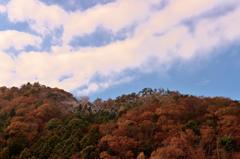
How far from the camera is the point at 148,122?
62125 mm

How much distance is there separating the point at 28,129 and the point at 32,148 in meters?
7.39

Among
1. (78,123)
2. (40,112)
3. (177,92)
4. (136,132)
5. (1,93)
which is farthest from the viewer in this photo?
(1,93)

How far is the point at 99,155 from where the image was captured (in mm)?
53469

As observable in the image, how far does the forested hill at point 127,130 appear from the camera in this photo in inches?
2116

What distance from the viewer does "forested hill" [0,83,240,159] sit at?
176ft

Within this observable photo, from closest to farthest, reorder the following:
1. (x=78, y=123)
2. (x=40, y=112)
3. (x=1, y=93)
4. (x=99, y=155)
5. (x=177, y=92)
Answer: (x=99, y=155) < (x=78, y=123) < (x=40, y=112) < (x=177, y=92) < (x=1, y=93)

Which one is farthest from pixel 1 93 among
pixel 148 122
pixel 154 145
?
pixel 154 145

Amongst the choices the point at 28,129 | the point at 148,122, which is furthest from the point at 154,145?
the point at 28,129

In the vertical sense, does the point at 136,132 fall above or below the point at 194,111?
below

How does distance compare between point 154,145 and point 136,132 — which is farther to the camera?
point 136,132

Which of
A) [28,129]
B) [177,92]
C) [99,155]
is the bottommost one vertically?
[99,155]

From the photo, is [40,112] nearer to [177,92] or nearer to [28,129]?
[28,129]

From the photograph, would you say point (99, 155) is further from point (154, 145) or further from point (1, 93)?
point (1, 93)

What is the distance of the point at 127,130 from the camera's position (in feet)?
194
